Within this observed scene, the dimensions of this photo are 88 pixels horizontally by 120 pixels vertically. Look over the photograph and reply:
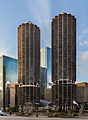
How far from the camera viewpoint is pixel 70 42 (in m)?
192

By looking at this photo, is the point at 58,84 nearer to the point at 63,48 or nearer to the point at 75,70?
the point at 75,70

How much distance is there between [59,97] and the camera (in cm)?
18688

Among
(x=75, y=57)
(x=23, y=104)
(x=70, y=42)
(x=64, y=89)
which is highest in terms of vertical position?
(x=70, y=42)

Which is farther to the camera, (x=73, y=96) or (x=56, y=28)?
(x=56, y=28)

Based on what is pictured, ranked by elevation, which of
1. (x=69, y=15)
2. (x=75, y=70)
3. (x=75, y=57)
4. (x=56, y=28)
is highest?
(x=69, y=15)

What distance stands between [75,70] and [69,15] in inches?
2213

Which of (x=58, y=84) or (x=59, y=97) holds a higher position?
(x=58, y=84)

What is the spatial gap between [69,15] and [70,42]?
94.0 ft

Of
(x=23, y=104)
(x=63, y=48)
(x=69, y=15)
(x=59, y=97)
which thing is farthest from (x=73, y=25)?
(x=23, y=104)

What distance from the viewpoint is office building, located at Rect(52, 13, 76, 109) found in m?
187

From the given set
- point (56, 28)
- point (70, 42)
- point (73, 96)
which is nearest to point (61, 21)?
point (56, 28)

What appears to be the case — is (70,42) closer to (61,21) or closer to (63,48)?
(63,48)

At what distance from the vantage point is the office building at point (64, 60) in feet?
612

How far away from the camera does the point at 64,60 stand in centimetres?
19125
